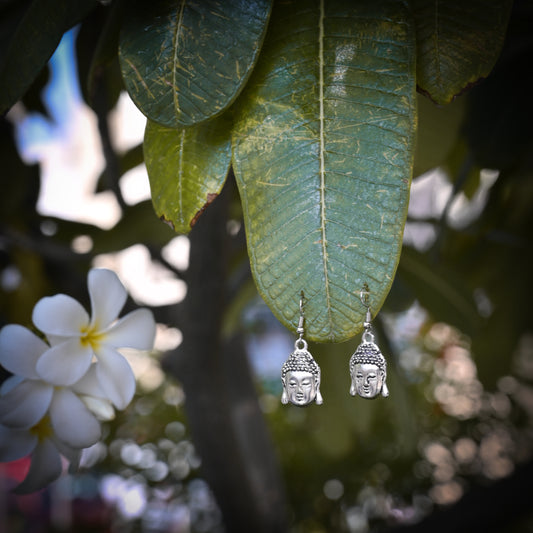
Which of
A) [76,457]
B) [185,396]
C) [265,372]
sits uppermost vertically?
[76,457]

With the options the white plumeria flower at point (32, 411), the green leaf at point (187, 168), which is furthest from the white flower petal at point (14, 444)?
the green leaf at point (187, 168)

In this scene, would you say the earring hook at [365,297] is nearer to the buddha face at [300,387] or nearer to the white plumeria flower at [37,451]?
the buddha face at [300,387]

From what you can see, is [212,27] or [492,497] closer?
[212,27]

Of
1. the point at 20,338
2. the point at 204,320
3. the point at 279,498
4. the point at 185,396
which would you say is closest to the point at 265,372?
the point at 279,498

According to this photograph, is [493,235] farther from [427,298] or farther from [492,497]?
[492,497]

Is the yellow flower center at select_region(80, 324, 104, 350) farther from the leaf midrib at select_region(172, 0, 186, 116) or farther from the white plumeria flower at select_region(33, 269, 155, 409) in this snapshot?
the leaf midrib at select_region(172, 0, 186, 116)

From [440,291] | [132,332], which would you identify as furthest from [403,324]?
[132,332]

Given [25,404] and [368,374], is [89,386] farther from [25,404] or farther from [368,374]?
[368,374]
